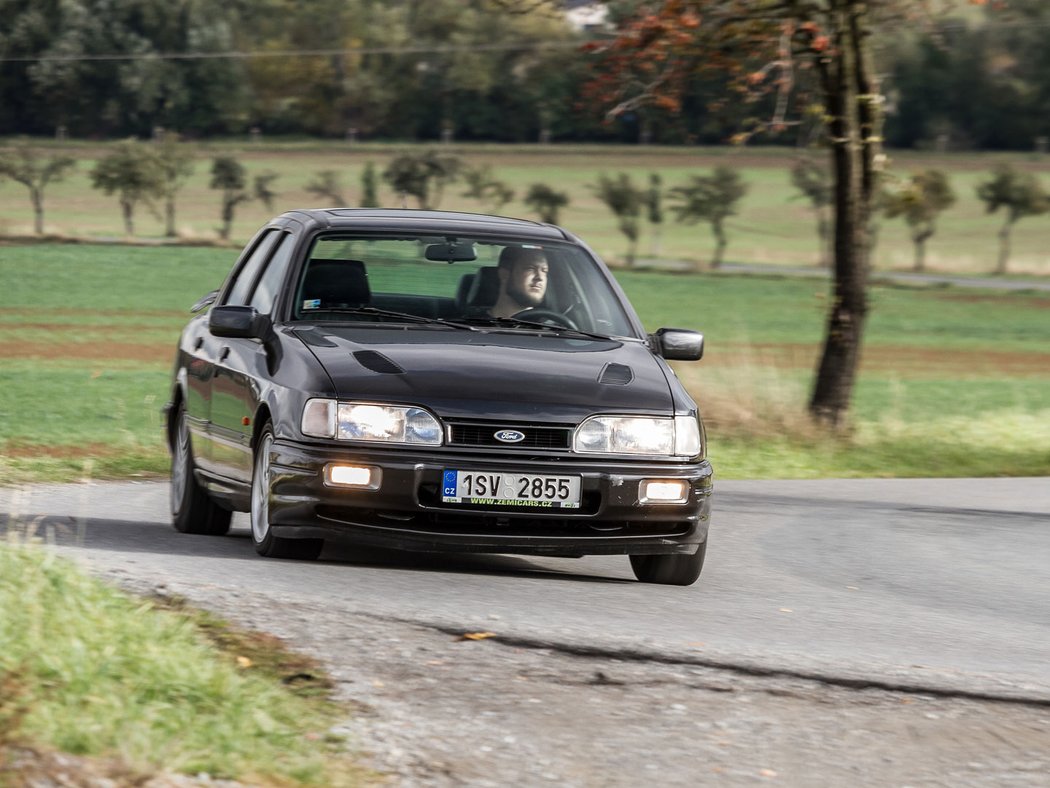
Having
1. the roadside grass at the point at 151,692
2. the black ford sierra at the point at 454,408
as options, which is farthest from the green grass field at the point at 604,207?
the roadside grass at the point at 151,692

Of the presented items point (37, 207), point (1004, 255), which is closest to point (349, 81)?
point (37, 207)

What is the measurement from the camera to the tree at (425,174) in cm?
10356

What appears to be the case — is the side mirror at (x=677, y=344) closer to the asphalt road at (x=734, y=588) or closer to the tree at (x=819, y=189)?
the asphalt road at (x=734, y=588)

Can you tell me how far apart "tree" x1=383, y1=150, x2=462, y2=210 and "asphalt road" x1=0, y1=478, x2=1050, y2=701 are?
91787mm

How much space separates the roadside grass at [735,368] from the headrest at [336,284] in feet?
13.1

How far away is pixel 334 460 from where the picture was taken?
7844mm

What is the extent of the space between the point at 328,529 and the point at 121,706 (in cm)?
284

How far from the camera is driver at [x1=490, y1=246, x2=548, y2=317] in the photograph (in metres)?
9.15

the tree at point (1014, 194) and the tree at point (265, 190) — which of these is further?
the tree at point (265, 190)

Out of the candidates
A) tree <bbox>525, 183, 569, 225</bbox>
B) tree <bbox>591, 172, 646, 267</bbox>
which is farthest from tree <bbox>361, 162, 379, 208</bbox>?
tree <bbox>591, 172, 646, 267</bbox>

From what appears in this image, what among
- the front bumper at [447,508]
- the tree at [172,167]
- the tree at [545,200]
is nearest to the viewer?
the front bumper at [447,508]

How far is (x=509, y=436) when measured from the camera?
7934 millimetres

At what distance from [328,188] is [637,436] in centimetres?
9550

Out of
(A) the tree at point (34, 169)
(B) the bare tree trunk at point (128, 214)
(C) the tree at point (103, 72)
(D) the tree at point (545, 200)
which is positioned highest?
(C) the tree at point (103, 72)
